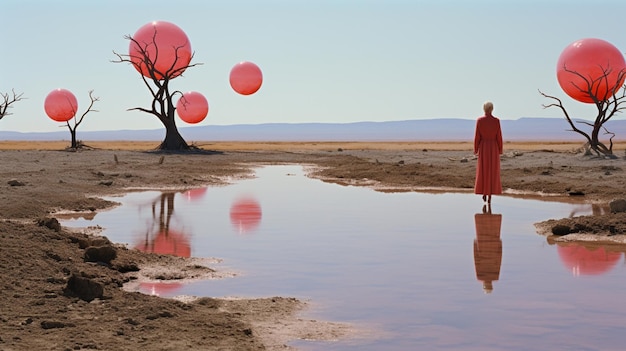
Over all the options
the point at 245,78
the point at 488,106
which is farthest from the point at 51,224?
the point at 245,78

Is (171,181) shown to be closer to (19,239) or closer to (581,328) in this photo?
(19,239)

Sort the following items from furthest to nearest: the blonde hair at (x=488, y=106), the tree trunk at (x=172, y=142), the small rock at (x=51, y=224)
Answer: the tree trunk at (x=172, y=142) → the blonde hair at (x=488, y=106) → the small rock at (x=51, y=224)

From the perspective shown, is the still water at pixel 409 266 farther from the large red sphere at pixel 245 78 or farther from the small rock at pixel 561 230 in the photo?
the large red sphere at pixel 245 78

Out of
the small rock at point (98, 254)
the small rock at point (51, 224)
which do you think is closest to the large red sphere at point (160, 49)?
the small rock at point (51, 224)

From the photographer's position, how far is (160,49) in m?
38.2

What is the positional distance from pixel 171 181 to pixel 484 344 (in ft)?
59.5

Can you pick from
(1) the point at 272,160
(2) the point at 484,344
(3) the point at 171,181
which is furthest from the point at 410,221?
(1) the point at 272,160

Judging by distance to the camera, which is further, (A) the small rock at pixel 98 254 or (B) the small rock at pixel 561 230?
(B) the small rock at pixel 561 230

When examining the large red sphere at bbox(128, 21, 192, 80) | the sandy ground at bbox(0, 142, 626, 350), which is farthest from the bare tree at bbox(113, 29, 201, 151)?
the sandy ground at bbox(0, 142, 626, 350)

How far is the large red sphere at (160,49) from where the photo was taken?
37.7 m

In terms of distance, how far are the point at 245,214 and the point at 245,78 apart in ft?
83.1

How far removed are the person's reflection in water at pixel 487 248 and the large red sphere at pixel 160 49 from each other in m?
24.8

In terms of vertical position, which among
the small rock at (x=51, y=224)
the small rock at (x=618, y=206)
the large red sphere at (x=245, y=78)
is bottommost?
the small rock at (x=51, y=224)

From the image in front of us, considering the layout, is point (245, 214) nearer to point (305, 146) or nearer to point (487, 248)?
point (487, 248)
